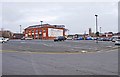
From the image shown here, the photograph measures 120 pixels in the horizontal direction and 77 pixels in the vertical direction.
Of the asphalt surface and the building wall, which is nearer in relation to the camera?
the asphalt surface

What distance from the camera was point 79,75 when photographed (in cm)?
919

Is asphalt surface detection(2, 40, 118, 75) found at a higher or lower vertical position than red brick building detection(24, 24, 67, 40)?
lower

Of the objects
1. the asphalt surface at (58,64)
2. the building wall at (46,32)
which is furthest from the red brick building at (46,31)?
the asphalt surface at (58,64)

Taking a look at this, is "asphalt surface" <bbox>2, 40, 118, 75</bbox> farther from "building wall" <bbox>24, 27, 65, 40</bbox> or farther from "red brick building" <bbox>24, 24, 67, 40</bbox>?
"red brick building" <bbox>24, 24, 67, 40</bbox>

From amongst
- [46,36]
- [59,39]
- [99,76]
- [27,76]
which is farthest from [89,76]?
[46,36]

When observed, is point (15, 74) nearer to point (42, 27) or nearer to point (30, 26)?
point (42, 27)

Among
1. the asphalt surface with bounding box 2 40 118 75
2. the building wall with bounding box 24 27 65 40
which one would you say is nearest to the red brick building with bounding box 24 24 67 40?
the building wall with bounding box 24 27 65 40

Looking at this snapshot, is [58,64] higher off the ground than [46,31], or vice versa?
[46,31]

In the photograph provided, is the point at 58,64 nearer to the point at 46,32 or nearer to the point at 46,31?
the point at 46,32

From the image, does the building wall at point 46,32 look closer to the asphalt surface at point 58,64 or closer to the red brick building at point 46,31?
the red brick building at point 46,31

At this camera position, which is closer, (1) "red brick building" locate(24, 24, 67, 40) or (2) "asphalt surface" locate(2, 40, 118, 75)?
(2) "asphalt surface" locate(2, 40, 118, 75)

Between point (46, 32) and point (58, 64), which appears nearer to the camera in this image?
point (58, 64)

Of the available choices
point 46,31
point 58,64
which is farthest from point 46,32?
point 58,64

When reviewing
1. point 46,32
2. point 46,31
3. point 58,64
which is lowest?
point 58,64
